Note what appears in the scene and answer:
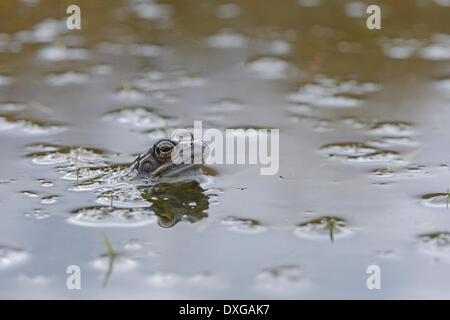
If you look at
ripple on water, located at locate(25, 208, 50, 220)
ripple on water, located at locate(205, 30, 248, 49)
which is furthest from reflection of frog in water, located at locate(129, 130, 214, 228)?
ripple on water, located at locate(205, 30, 248, 49)

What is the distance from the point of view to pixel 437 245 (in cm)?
350

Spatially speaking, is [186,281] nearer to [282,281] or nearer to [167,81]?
[282,281]

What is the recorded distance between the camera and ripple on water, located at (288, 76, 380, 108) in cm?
566

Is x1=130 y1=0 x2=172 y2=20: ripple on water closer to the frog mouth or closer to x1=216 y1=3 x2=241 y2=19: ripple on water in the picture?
x1=216 y1=3 x2=241 y2=19: ripple on water

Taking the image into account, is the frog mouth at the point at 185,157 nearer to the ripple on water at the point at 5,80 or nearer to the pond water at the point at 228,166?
the pond water at the point at 228,166

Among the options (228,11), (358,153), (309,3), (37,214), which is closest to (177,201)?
(37,214)

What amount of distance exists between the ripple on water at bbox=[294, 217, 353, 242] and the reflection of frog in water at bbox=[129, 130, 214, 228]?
2.24 ft

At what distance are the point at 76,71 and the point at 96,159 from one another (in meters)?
1.79

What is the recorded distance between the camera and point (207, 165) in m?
4.71

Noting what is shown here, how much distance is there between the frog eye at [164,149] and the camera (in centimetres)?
440

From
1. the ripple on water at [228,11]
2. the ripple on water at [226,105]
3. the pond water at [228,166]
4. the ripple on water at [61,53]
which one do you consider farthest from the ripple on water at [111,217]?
the ripple on water at [228,11]

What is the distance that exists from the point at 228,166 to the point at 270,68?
1966 millimetres

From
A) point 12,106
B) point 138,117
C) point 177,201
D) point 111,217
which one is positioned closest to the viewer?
point 111,217

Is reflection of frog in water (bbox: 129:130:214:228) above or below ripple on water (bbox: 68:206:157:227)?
above
